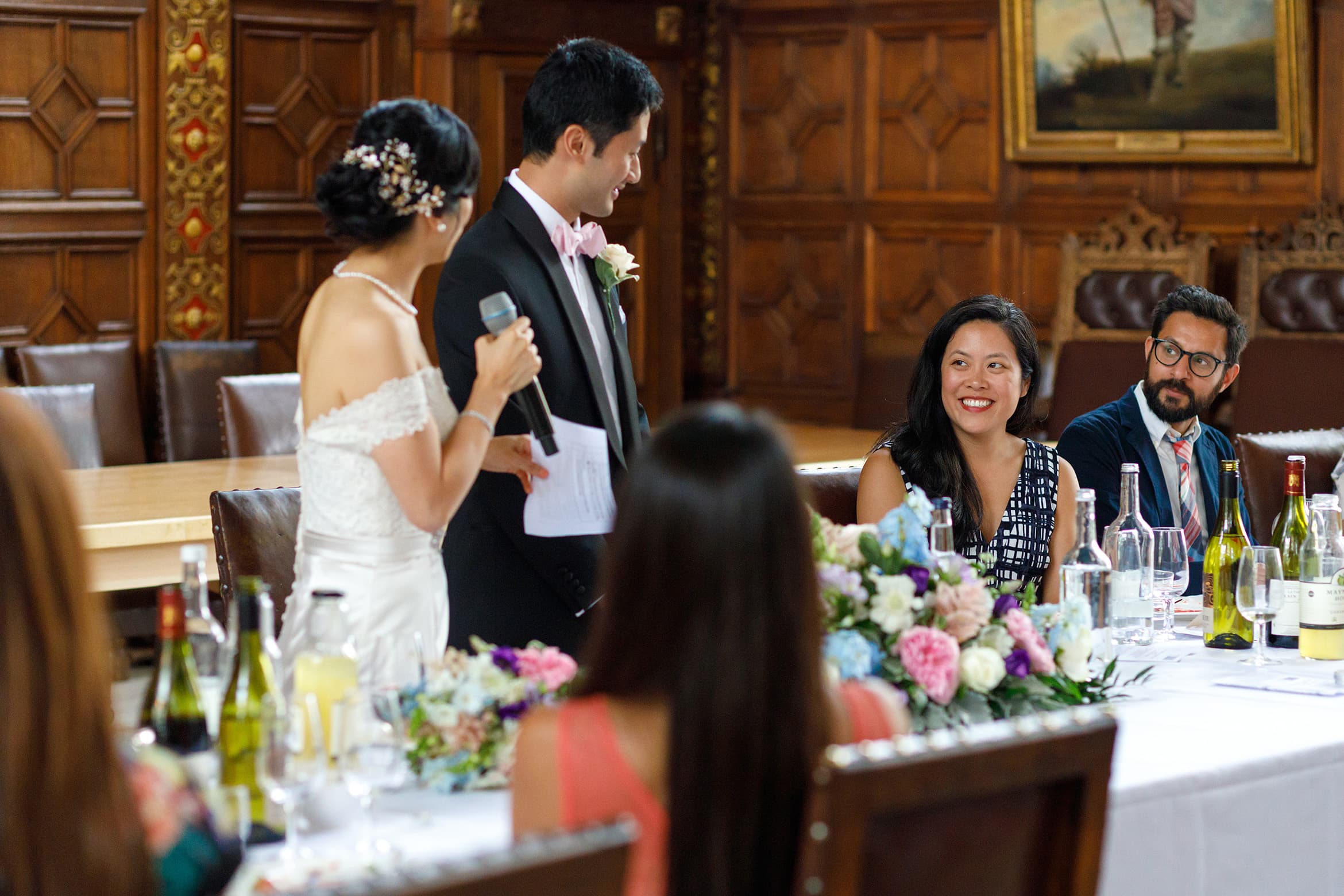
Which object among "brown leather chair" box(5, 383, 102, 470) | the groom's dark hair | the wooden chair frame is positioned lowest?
"brown leather chair" box(5, 383, 102, 470)

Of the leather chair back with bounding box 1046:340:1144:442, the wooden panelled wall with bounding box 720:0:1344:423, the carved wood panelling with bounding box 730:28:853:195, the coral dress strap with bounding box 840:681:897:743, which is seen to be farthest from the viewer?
the carved wood panelling with bounding box 730:28:853:195

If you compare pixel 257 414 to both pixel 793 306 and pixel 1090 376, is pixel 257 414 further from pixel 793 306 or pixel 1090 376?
pixel 793 306

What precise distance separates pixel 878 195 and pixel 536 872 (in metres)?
7.21

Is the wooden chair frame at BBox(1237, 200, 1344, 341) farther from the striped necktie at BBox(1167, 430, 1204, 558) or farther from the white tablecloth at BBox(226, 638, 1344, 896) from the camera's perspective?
the white tablecloth at BBox(226, 638, 1344, 896)

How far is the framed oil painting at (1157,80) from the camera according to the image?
689 cm

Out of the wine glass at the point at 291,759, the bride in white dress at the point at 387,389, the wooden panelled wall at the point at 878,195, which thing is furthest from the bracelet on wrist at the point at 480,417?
the wooden panelled wall at the point at 878,195

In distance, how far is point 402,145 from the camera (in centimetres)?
243

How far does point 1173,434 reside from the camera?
11.9 ft

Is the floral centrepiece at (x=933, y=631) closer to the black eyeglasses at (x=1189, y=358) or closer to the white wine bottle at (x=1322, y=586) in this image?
the white wine bottle at (x=1322, y=586)

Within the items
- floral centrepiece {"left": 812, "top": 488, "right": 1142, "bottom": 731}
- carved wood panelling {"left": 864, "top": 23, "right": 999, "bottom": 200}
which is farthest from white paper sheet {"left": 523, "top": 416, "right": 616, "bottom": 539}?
carved wood panelling {"left": 864, "top": 23, "right": 999, "bottom": 200}

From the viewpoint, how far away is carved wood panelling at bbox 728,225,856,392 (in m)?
8.31

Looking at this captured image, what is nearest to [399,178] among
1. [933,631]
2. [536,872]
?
[933,631]

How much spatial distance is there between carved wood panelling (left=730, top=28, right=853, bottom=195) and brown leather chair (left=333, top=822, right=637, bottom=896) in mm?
7231

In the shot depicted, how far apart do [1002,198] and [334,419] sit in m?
5.79
